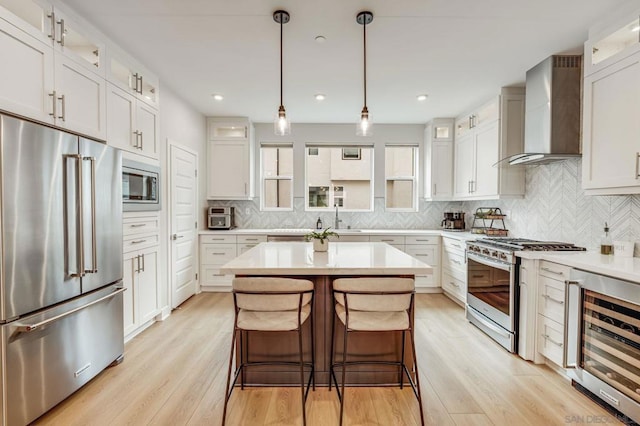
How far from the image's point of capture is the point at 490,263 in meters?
3.03

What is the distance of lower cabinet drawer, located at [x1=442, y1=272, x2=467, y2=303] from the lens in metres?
3.96

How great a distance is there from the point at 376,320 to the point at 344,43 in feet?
7.25

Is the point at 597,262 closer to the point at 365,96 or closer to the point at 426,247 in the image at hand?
the point at 365,96

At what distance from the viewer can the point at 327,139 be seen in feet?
17.1

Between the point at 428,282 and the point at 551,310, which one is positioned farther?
the point at 428,282

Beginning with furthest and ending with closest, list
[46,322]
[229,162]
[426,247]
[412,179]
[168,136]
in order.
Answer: [412,179] < [229,162] < [426,247] < [168,136] < [46,322]

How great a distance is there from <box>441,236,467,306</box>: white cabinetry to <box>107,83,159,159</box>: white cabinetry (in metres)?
3.77

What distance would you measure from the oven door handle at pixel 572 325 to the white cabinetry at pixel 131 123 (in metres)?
3.71

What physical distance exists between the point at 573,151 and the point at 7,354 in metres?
4.23

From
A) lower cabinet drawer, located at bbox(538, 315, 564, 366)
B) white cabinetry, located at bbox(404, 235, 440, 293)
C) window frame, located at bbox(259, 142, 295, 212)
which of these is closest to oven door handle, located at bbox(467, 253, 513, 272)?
lower cabinet drawer, located at bbox(538, 315, 564, 366)

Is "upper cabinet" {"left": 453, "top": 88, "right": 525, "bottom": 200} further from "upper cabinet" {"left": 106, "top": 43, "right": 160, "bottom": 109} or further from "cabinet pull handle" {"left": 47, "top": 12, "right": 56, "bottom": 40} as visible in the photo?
"cabinet pull handle" {"left": 47, "top": 12, "right": 56, "bottom": 40}

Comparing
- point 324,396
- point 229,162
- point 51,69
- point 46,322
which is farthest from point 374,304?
point 229,162

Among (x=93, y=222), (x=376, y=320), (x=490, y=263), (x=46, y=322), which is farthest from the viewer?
(x=490, y=263)

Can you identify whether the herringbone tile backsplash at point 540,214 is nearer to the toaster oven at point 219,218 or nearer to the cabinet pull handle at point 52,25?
the toaster oven at point 219,218
